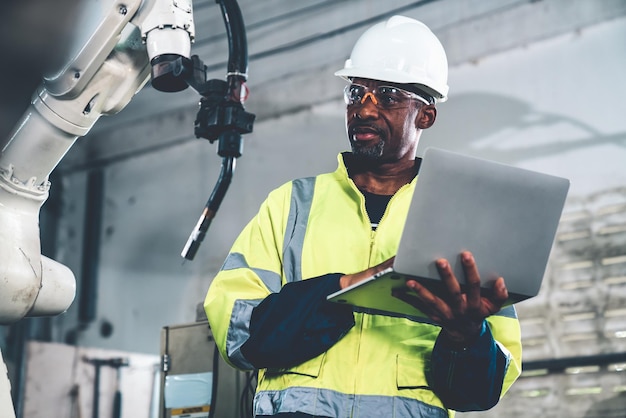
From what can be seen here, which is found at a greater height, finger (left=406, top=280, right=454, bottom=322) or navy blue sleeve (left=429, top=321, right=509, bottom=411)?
finger (left=406, top=280, right=454, bottom=322)

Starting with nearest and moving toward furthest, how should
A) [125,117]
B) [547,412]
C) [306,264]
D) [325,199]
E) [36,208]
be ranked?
[306,264], [325,199], [36,208], [547,412], [125,117]

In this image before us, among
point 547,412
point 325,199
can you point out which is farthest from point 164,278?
point 325,199

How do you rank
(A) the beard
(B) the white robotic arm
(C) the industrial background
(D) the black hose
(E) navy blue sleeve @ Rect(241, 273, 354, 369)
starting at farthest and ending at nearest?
(C) the industrial background, (D) the black hose, (B) the white robotic arm, (A) the beard, (E) navy blue sleeve @ Rect(241, 273, 354, 369)

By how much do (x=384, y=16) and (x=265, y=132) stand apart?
864 millimetres

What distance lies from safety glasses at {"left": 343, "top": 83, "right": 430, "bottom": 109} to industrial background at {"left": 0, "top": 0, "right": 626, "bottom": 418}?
1344 mm

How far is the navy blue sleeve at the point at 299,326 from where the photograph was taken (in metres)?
1.55

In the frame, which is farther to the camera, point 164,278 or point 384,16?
point 164,278

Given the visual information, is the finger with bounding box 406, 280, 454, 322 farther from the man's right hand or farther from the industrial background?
the industrial background

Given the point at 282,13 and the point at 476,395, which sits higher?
the point at 282,13

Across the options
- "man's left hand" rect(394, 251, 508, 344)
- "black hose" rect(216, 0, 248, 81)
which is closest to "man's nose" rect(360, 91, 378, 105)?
"man's left hand" rect(394, 251, 508, 344)

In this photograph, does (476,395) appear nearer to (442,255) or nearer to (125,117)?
(442,255)

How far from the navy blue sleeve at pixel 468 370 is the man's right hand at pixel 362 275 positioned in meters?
0.22

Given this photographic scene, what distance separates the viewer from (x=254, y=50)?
4.42 metres

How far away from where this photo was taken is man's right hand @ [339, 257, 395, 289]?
56.5 inches
